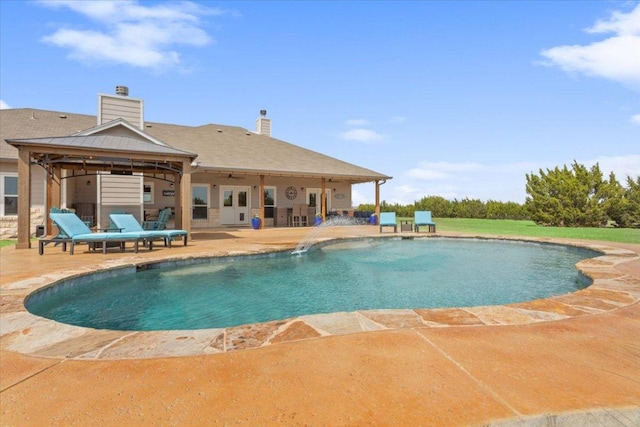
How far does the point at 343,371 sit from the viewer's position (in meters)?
2.02

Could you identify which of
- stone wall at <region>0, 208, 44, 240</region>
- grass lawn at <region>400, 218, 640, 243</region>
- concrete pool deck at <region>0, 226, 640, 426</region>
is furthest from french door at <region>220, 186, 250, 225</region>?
concrete pool deck at <region>0, 226, 640, 426</region>

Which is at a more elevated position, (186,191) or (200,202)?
(186,191)

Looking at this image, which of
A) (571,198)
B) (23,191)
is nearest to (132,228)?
(23,191)

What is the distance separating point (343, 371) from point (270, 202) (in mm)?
16316

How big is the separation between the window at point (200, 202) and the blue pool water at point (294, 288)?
951 cm

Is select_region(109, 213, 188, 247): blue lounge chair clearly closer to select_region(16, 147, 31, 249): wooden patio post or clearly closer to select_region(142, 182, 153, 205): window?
select_region(16, 147, 31, 249): wooden patio post

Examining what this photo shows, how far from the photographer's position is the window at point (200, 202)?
16.2 meters

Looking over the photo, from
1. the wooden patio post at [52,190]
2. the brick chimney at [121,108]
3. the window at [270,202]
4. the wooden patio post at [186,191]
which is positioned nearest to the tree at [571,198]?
the window at [270,202]

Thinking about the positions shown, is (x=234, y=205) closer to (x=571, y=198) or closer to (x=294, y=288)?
(x=294, y=288)

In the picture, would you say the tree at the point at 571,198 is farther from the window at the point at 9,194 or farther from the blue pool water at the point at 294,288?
the window at the point at 9,194

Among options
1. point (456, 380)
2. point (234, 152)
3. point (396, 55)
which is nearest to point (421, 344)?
point (456, 380)

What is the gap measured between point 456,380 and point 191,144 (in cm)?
1688

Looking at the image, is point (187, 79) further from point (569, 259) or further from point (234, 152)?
point (569, 259)

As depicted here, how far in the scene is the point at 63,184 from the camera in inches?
491
